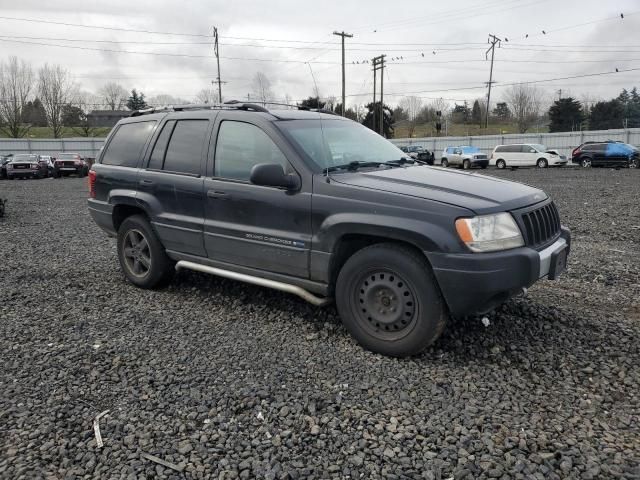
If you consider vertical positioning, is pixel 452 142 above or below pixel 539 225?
above

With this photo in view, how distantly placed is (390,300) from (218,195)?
1.82 meters

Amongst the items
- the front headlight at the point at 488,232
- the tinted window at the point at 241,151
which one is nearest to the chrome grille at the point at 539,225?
the front headlight at the point at 488,232

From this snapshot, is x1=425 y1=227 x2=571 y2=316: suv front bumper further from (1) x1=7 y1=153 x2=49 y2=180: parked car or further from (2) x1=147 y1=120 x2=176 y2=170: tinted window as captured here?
(1) x1=7 y1=153 x2=49 y2=180: parked car

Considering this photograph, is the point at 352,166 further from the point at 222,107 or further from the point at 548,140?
the point at 548,140

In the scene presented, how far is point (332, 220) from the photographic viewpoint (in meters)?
3.73

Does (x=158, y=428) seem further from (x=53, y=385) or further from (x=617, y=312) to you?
(x=617, y=312)

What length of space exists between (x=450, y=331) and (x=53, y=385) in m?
2.92

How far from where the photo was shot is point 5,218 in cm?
1132

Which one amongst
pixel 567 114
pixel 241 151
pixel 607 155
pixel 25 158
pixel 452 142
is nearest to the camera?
pixel 241 151

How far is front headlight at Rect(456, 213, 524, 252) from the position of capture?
327cm

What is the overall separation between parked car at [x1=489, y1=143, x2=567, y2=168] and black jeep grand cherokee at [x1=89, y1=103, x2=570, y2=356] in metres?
31.0

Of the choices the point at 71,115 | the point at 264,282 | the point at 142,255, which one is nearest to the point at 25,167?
the point at 142,255

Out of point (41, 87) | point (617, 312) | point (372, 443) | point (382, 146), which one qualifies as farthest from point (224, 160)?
point (41, 87)

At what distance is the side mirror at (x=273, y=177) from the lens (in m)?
3.79
